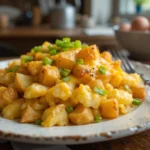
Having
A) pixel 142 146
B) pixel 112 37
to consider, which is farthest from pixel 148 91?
pixel 112 37

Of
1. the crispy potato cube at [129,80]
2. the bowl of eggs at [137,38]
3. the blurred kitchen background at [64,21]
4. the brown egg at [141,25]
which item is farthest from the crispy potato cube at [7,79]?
the blurred kitchen background at [64,21]

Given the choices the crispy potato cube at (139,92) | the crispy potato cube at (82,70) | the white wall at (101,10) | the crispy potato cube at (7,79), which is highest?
the crispy potato cube at (82,70)

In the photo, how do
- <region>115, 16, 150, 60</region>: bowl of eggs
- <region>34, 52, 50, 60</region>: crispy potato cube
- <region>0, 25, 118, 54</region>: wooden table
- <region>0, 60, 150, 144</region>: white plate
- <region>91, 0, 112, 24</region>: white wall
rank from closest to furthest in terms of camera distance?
<region>0, 60, 150, 144</region>: white plate
<region>34, 52, 50, 60</region>: crispy potato cube
<region>115, 16, 150, 60</region>: bowl of eggs
<region>0, 25, 118, 54</region>: wooden table
<region>91, 0, 112, 24</region>: white wall

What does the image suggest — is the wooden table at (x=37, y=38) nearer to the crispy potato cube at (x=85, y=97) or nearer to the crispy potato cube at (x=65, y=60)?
the crispy potato cube at (x=65, y=60)

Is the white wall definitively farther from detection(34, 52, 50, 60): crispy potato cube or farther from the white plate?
the white plate

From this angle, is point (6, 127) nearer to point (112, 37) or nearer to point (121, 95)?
point (121, 95)

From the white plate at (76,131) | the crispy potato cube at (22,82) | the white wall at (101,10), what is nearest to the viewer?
the white plate at (76,131)

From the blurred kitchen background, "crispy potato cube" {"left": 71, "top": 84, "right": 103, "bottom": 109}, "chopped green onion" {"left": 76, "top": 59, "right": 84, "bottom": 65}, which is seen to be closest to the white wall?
the blurred kitchen background
